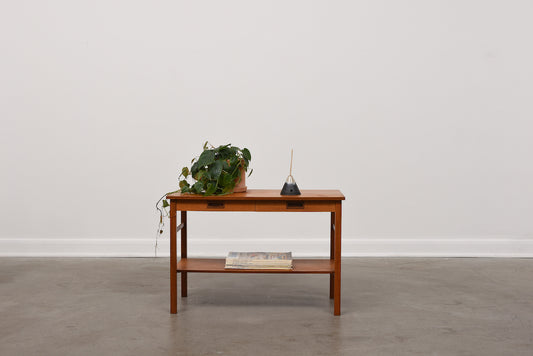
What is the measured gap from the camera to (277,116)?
211 inches

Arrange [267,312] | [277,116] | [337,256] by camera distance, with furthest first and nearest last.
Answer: [277,116] → [267,312] → [337,256]

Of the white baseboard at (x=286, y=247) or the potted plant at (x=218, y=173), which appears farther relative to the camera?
the white baseboard at (x=286, y=247)

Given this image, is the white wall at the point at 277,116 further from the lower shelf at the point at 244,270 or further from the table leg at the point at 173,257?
the table leg at the point at 173,257

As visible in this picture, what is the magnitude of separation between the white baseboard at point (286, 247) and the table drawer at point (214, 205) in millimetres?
2131

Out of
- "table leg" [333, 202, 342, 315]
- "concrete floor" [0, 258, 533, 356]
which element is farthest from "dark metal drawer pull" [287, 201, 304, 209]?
"concrete floor" [0, 258, 533, 356]

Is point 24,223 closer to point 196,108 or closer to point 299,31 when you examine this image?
point 196,108

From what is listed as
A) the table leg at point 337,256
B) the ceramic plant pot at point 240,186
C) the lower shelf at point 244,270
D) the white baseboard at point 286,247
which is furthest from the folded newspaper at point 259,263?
the white baseboard at point 286,247

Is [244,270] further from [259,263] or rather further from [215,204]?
[215,204]

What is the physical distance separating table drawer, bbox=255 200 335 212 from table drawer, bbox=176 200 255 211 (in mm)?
70

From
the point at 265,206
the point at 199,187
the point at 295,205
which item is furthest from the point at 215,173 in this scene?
the point at 295,205

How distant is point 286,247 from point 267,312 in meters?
1.99

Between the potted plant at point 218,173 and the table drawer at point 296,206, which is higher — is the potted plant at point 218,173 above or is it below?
above

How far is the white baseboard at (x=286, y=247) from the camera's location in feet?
17.6

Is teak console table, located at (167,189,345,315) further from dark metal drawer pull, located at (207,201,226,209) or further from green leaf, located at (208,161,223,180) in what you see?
green leaf, located at (208,161,223,180)
